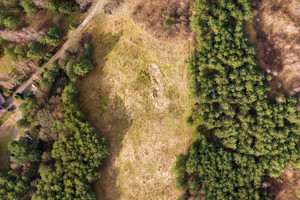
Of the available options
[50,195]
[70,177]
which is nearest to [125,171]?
[70,177]

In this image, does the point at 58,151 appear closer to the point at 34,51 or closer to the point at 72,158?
the point at 72,158

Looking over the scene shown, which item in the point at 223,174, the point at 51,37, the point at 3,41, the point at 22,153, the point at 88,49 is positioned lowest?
the point at 223,174

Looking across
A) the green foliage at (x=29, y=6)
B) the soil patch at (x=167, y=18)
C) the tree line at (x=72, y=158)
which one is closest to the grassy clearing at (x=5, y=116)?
the tree line at (x=72, y=158)

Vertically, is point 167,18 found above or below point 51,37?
below

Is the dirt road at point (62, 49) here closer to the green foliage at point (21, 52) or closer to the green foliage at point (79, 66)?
the green foliage at point (21, 52)

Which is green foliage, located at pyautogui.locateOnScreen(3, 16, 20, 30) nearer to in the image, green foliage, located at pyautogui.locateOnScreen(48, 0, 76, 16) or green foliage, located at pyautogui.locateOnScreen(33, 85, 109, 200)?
green foliage, located at pyautogui.locateOnScreen(48, 0, 76, 16)

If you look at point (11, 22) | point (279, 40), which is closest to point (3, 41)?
point (11, 22)

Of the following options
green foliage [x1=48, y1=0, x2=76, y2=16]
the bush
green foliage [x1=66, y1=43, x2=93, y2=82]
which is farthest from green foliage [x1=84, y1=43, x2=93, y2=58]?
the bush
